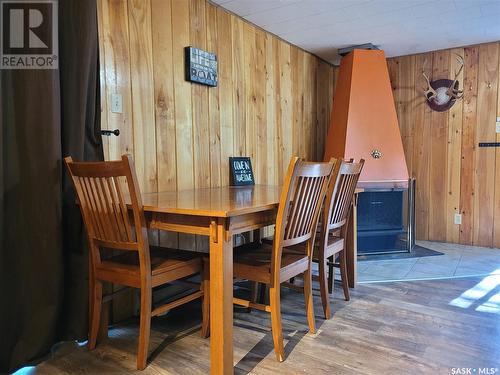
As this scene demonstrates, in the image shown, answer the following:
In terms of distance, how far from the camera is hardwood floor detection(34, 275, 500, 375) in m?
1.63

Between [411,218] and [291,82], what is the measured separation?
1.75 m

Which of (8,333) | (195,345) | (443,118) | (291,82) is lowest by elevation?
(195,345)

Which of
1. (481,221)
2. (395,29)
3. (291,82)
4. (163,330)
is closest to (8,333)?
(163,330)

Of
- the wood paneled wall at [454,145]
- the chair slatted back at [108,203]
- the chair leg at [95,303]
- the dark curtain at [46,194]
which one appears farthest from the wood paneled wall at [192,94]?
the wood paneled wall at [454,145]

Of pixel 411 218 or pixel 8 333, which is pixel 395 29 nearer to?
pixel 411 218

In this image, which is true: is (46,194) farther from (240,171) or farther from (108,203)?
(240,171)

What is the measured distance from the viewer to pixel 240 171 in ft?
9.61

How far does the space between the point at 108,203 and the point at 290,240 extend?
80 cm

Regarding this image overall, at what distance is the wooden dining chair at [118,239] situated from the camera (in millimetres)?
1495

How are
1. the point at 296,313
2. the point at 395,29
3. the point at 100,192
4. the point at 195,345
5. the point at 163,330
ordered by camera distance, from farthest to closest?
the point at 395,29 < the point at 296,313 < the point at 163,330 < the point at 195,345 < the point at 100,192

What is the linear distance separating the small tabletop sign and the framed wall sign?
605 mm

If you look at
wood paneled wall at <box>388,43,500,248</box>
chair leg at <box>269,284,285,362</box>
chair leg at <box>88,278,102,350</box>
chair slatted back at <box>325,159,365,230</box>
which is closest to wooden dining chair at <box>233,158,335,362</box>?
chair leg at <box>269,284,285,362</box>

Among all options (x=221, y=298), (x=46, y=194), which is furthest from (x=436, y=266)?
(x=46, y=194)

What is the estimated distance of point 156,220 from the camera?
1.62 meters
